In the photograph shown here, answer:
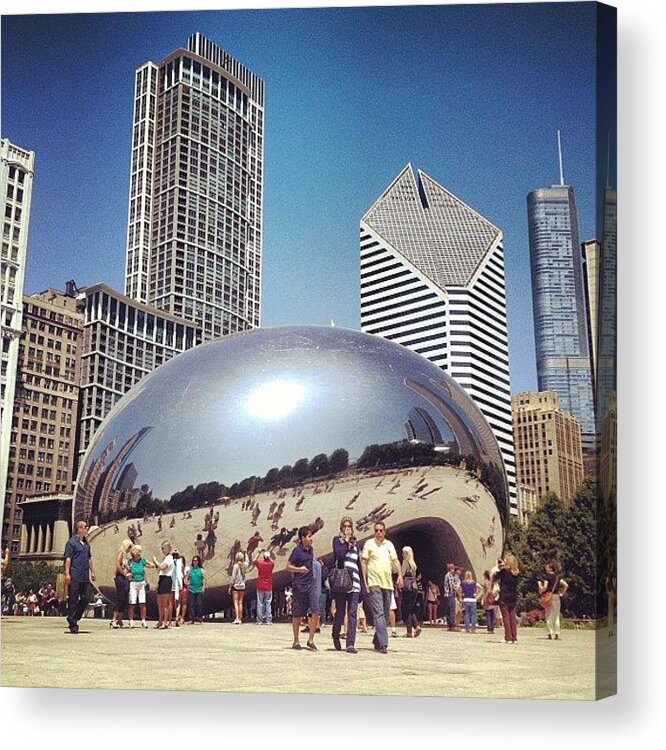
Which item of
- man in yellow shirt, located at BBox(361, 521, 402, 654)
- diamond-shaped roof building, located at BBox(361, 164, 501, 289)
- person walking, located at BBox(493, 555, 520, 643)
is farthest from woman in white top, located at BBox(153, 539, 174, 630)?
diamond-shaped roof building, located at BBox(361, 164, 501, 289)

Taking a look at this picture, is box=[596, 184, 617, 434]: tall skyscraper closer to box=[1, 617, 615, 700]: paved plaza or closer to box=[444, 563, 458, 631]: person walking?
box=[444, 563, 458, 631]: person walking

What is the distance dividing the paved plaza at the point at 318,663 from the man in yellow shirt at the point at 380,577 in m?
0.25

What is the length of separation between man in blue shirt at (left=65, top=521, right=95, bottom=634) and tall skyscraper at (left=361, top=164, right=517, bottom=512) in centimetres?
514

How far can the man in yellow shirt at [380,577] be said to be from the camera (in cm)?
1262

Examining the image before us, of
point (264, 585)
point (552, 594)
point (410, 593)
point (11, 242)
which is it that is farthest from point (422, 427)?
point (11, 242)

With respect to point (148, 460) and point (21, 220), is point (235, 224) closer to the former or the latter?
point (21, 220)

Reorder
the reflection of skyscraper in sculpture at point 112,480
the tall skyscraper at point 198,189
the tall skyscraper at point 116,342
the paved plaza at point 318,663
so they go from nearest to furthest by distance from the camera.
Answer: the paved plaza at point 318,663
the reflection of skyscraper in sculpture at point 112,480
the tall skyscraper at point 116,342
the tall skyscraper at point 198,189

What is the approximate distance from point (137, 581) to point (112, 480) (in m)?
1.28

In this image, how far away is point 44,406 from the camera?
1617 cm

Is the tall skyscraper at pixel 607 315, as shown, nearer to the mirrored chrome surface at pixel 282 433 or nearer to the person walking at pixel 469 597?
the mirrored chrome surface at pixel 282 433

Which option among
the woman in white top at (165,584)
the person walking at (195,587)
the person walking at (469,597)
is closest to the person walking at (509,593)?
the person walking at (469,597)

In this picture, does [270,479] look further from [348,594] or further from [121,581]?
[121,581]

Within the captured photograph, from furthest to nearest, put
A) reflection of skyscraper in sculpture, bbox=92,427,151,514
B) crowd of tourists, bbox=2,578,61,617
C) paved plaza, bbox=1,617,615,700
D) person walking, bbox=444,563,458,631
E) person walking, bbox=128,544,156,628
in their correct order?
crowd of tourists, bbox=2,578,61,617 → reflection of skyscraper in sculpture, bbox=92,427,151,514 → person walking, bbox=444,563,458,631 → person walking, bbox=128,544,156,628 → paved plaza, bbox=1,617,615,700

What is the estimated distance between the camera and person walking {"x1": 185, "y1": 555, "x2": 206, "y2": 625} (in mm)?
13070
